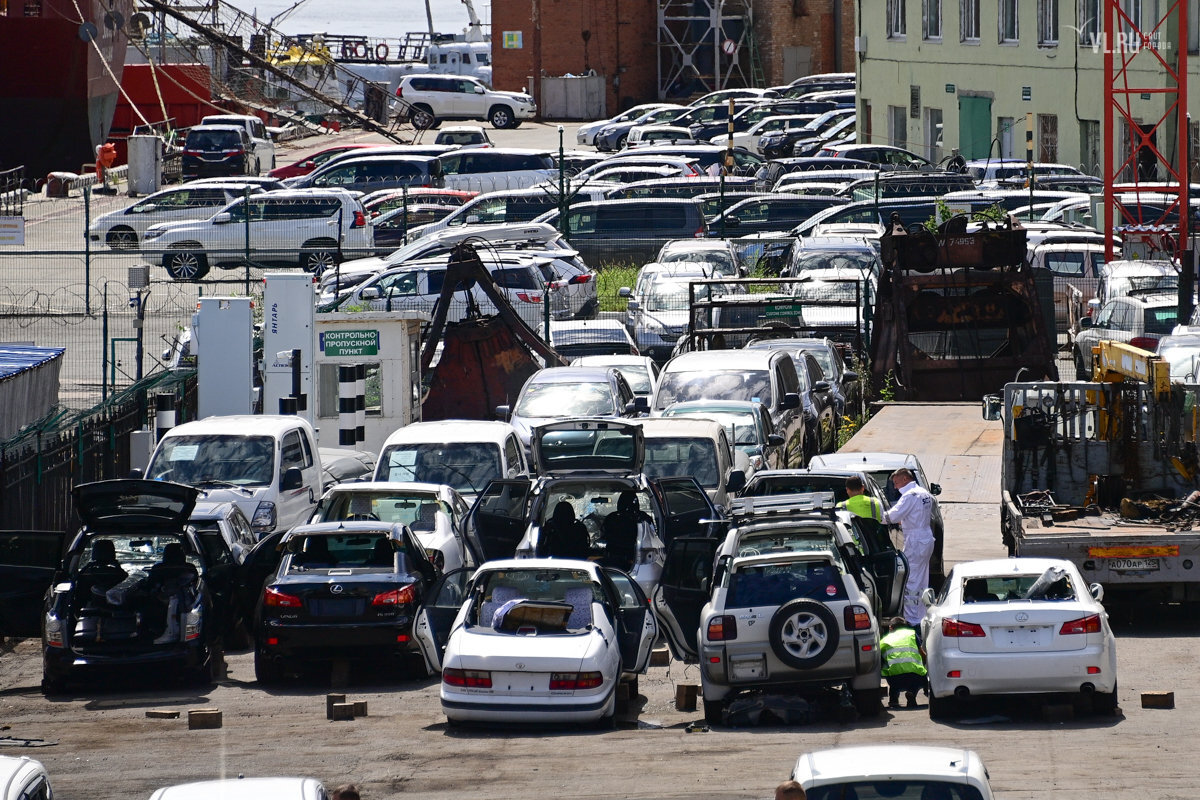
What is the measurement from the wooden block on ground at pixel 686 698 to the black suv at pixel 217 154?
4277cm

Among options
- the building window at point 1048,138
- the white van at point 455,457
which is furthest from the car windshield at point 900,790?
the building window at point 1048,138

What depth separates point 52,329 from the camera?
3114 cm

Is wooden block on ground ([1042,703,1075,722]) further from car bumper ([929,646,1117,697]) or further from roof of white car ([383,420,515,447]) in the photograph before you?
roof of white car ([383,420,515,447])

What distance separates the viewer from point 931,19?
54594mm

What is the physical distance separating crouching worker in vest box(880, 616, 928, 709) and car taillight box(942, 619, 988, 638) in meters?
0.82

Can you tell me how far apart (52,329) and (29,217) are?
16748 millimetres

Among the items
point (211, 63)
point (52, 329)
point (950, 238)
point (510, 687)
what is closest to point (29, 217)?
point (52, 329)

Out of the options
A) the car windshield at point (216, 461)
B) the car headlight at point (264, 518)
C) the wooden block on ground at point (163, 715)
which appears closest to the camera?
the wooden block on ground at point (163, 715)

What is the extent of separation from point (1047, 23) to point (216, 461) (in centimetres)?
3523

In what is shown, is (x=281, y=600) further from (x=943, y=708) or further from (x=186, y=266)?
(x=186, y=266)

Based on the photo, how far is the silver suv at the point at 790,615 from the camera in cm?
1232

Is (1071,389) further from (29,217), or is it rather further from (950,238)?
(29,217)

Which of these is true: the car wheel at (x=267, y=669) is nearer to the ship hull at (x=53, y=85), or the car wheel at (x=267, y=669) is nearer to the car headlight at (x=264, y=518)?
the car headlight at (x=264, y=518)

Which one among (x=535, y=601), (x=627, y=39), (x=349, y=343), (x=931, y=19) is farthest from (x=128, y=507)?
(x=627, y=39)
